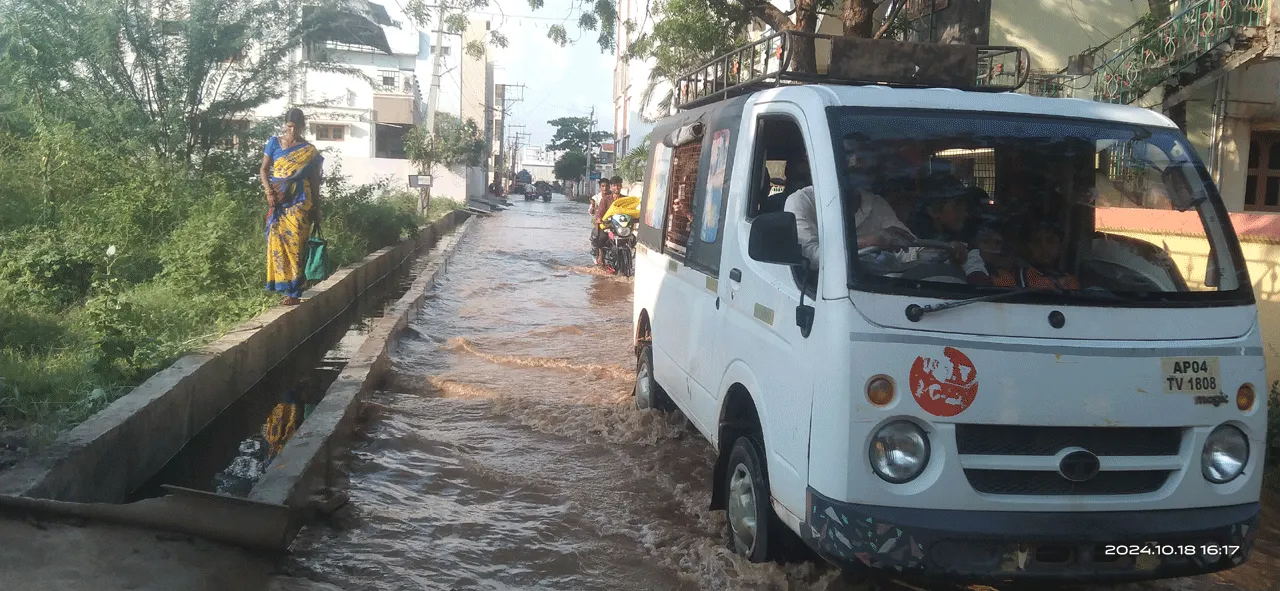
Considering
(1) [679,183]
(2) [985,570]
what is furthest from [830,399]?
(1) [679,183]

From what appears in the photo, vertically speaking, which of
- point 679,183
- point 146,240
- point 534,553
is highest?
point 679,183

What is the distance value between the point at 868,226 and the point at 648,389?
3458 mm

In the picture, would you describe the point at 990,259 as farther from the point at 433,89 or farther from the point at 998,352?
the point at 433,89

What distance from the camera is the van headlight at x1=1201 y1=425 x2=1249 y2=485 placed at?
3346 mm

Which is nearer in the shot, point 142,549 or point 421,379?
point 142,549

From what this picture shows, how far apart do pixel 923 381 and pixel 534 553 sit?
2244 mm

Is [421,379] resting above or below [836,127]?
below

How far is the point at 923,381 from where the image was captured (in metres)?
3.17

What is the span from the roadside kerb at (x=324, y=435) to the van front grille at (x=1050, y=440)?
9.29 feet

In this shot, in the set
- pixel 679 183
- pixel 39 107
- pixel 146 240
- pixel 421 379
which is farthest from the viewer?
pixel 39 107

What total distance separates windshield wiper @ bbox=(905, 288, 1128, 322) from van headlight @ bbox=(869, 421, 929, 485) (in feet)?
1.16

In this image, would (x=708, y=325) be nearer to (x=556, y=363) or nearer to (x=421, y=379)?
(x=421, y=379)

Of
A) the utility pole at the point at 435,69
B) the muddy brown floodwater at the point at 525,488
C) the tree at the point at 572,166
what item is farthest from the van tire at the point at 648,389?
the tree at the point at 572,166

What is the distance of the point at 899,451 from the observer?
3.20 m
